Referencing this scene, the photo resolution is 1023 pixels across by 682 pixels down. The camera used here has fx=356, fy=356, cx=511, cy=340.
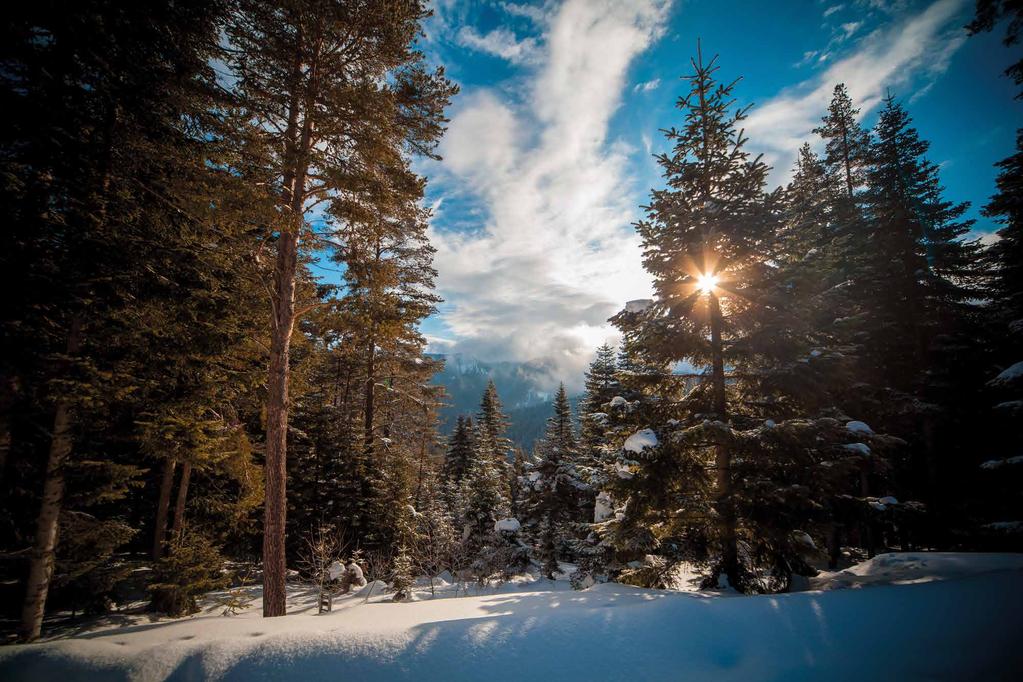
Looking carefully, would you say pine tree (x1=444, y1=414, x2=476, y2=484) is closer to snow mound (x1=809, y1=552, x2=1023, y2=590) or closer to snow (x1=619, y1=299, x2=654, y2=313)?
snow (x1=619, y1=299, x2=654, y2=313)

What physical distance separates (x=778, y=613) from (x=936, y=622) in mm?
1515

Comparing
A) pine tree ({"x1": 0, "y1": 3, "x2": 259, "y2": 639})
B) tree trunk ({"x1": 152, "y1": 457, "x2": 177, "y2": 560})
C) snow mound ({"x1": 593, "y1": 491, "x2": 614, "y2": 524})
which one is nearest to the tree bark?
pine tree ({"x1": 0, "y1": 3, "x2": 259, "y2": 639})

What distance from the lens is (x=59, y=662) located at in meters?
3.25

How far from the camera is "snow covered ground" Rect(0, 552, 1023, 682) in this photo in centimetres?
306

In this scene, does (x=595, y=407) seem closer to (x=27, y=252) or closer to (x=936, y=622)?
(x=936, y=622)

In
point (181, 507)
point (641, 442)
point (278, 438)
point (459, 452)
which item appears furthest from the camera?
point (459, 452)

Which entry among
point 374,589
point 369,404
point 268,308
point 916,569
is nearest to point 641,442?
point 916,569

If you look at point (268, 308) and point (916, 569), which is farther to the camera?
point (268, 308)

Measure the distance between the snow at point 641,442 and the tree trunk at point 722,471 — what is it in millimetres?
1631

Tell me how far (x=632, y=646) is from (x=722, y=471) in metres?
5.62

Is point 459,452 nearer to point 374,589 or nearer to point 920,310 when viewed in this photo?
point 374,589

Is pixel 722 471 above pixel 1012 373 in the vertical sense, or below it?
below

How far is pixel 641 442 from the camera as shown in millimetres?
7555

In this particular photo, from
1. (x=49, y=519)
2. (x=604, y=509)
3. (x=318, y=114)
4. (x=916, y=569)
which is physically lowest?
(x=604, y=509)
